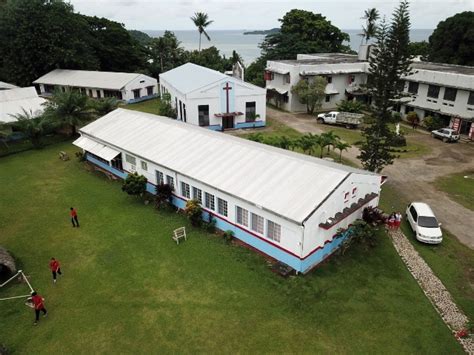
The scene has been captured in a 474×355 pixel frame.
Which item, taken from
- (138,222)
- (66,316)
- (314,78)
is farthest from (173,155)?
(314,78)

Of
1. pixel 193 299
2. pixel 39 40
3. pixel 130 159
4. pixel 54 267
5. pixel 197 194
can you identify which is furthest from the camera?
pixel 39 40

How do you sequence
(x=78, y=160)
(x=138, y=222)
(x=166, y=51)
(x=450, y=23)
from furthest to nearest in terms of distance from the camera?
(x=166, y=51)
(x=450, y=23)
(x=78, y=160)
(x=138, y=222)

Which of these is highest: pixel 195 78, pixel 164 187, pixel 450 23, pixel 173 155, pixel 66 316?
pixel 450 23

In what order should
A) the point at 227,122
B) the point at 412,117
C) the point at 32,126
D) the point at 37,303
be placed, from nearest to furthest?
1. the point at 37,303
2. the point at 32,126
3. the point at 227,122
4. the point at 412,117

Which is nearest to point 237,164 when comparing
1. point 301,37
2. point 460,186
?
point 460,186

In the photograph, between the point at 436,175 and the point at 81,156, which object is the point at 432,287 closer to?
the point at 436,175

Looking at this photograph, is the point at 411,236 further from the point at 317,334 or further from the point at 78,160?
the point at 78,160

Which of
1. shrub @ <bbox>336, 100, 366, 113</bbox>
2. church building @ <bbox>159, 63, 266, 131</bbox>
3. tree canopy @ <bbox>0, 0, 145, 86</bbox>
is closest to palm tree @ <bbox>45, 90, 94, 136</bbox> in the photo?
church building @ <bbox>159, 63, 266, 131</bbox>
